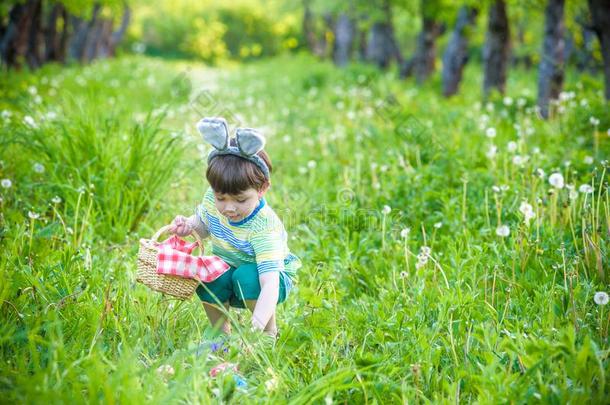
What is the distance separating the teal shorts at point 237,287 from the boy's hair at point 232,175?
40 cm

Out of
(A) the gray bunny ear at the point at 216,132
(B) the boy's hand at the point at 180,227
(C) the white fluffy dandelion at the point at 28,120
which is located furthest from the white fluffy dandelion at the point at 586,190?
(C) the white fluffy dandelion at the point at 28,120

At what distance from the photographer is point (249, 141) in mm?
2811

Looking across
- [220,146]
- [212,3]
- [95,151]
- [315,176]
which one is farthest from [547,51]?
[212,3]

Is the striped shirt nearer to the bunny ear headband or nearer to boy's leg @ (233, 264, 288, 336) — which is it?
boy's leg @ (233, 264, 288, 336)

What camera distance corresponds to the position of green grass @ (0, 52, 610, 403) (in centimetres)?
244

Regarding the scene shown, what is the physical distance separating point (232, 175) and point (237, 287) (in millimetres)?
566

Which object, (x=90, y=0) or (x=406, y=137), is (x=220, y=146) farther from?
(x=90, y=0)

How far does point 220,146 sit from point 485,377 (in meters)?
1.51

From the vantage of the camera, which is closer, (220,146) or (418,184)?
(220,146)

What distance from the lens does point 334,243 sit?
446cm

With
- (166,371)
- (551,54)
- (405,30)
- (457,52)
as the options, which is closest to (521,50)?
(405,30)

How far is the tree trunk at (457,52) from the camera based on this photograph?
38.0 feet

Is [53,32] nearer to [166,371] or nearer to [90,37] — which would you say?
[90,37]

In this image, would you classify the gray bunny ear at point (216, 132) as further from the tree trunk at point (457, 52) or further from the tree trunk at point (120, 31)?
the tree trunk at point (120, 31)
